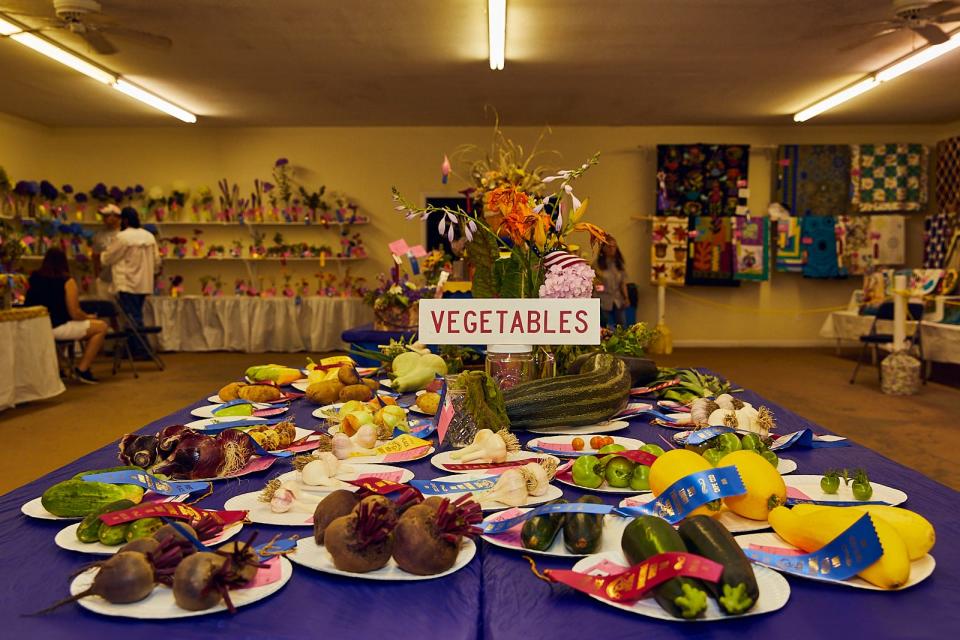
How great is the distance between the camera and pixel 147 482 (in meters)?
1.10

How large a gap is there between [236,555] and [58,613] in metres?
0.20

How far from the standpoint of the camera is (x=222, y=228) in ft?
32.0

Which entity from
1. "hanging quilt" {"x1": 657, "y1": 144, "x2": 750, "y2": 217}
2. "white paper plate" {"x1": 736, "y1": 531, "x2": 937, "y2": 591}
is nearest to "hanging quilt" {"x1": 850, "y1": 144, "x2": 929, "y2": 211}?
"hanging quilt" {"x1": 657, "y1": 144, "x2": 750, "y2": 217}

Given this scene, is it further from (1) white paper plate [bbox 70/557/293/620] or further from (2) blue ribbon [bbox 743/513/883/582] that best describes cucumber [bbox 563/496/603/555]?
(1) white paper plate [bbox 70/557/293/620]

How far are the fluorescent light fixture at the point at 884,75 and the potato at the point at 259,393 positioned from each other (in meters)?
5.75

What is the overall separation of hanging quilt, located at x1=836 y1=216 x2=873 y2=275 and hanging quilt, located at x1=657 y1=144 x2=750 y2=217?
4.42 feet

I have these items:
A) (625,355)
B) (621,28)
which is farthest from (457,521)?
(621,28)

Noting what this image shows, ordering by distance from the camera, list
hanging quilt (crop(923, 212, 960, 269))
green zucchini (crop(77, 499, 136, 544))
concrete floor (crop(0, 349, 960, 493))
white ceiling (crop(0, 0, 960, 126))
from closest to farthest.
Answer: green zucchini (crop(77, 499, 136, 544)), concrete floor (crop(0, 349, 960, 493)), white ceiling (crop(0, 0, 960, 126)), hanging quilt (crop(923, 212, 960, 269))

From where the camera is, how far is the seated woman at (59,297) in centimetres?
629

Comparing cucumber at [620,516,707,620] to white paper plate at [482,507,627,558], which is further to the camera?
white paper plate at [482,507,627,558]

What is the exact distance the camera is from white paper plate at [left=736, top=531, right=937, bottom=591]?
0.81m

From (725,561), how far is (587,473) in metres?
0.38

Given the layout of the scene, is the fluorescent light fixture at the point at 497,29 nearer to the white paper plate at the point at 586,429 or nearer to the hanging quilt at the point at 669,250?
the white paper plate at the point at 586,429

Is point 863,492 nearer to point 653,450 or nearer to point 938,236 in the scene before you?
point 653,450
